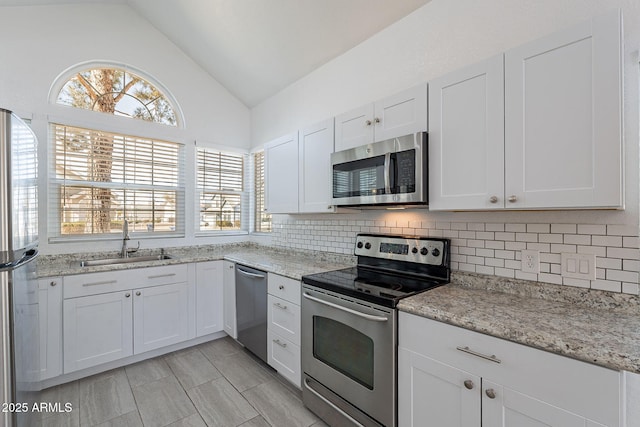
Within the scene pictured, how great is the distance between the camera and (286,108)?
133 inches

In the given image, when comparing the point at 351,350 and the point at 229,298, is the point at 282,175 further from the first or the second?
the point at 351,350

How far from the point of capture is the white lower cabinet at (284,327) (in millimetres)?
2152

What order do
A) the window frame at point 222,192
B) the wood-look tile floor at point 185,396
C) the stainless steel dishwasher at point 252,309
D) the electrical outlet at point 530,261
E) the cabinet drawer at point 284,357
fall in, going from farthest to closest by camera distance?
1. the window frame at point 222,192
2. the stainless steel dishwasher at point 252,309
3. the cabinet drawer at point 284,357
4. the wood-look tile floor at point 185,396
5. the electrical outlet at point 530,261

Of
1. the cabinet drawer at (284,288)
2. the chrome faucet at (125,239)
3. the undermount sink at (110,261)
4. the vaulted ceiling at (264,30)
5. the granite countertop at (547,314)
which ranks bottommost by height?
the cabinet drawer at (284,288)

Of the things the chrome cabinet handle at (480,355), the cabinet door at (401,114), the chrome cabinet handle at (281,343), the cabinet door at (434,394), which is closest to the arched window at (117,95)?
the cabinet door at (401,114)

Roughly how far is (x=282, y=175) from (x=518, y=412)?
2.38 metres

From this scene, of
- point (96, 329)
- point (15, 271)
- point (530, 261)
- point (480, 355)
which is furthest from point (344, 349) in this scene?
point (96, 329)

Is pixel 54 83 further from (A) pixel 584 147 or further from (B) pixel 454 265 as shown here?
(A) pixel 584 147

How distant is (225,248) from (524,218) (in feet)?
10.5

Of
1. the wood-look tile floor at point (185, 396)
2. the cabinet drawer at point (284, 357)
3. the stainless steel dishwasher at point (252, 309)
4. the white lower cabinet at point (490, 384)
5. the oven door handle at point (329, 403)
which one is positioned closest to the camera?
the white lower cabinet at point (490, 384)

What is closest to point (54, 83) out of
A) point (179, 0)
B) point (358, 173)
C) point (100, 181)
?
point (100, 181)

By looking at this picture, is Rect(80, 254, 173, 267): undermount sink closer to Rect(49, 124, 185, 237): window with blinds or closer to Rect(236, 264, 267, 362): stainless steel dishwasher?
Rect(49, 124, 185, 237): window with blinds

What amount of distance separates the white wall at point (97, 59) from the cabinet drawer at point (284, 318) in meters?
1.67

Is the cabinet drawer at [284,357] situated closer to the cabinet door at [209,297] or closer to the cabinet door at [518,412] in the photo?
the cabinet door at [209,297]
